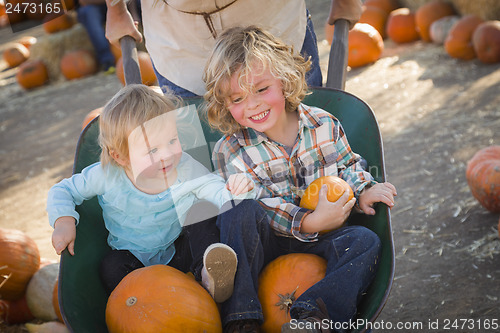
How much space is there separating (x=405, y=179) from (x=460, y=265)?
99 cm

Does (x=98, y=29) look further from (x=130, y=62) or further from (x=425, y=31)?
(x=130, y=62)

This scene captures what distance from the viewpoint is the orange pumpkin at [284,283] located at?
160 centimetres

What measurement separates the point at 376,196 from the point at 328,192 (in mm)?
164

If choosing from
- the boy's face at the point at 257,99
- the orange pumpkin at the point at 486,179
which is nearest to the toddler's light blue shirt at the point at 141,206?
the boy's face at the point at 257,99

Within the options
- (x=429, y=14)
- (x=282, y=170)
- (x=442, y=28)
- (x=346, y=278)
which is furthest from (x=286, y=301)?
(x=429, y=14)

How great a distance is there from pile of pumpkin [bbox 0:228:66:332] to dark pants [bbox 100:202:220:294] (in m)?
0.77

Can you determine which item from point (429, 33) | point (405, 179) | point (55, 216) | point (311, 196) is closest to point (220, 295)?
point (311, 196)

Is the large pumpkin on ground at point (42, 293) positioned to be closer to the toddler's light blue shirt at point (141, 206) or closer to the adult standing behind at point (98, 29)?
the toddler's light blue shirt at point (141, 206)

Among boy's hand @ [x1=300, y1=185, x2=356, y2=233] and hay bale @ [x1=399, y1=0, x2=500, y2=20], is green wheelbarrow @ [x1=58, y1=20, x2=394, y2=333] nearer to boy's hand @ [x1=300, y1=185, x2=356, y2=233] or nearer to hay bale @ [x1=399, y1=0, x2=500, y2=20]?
boy's hand @ [x1=300, y1=185, x2=356, y2=233]

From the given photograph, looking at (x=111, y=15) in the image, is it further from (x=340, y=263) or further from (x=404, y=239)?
(x=404, y=239)

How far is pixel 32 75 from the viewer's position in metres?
7.54

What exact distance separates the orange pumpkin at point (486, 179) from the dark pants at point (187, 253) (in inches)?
64.1

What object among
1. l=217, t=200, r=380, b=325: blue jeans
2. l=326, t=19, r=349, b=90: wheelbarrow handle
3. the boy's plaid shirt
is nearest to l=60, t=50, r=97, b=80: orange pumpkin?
l=326, t=19, r=349, b=90: wheelbarrow handle

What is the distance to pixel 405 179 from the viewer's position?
3473 millimetres
